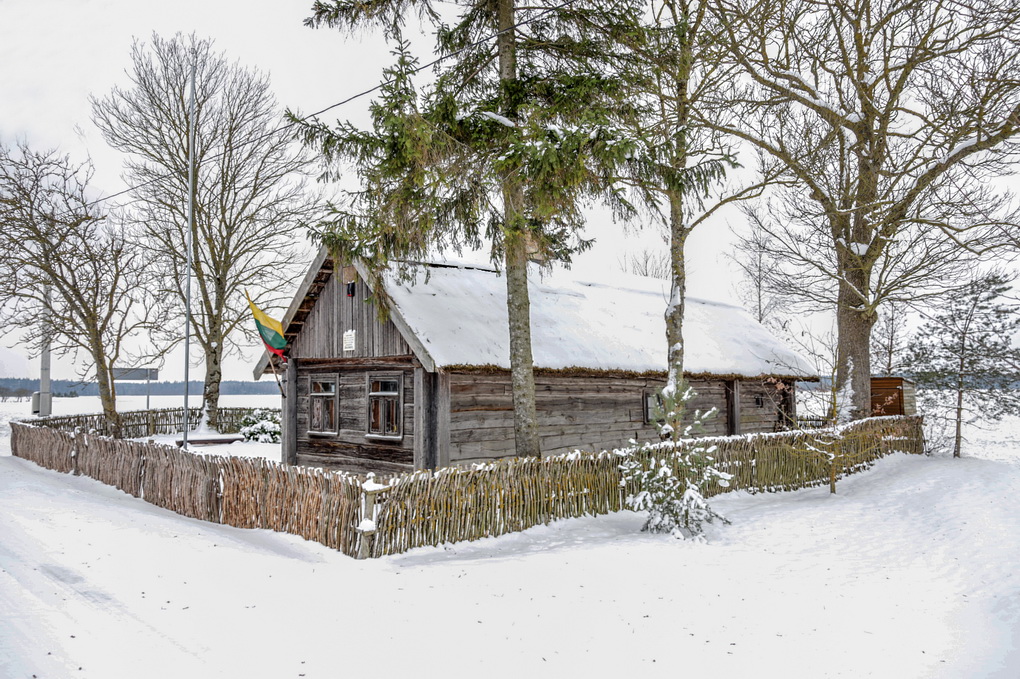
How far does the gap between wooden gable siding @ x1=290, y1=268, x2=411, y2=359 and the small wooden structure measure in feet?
64.8

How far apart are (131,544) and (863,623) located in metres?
8.87

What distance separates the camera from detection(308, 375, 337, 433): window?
54.4 ft

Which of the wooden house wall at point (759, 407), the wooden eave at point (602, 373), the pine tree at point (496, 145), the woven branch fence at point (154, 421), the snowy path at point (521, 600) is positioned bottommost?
the snowy path at point (521, 600)

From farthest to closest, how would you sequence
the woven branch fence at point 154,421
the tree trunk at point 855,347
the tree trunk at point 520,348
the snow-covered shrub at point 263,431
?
1. the woven branch fence at point 154,421
2. the snow-covered shrub at point 263,431
3. the tree trunk at point 855,347
4. the tree trunk at point 520,348

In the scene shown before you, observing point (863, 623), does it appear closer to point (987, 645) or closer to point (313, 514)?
point (987, 645)

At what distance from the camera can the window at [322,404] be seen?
54.4 ft

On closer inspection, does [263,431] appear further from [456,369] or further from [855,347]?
[855,347]

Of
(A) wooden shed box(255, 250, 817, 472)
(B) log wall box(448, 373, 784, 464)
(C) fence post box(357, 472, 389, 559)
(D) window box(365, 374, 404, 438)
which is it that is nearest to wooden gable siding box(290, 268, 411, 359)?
(A) wooden shed box(255, 250, 817, 472)

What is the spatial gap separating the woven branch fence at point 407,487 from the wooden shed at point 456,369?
4.89 feet

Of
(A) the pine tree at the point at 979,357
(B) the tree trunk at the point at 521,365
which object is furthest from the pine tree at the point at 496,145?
(A) the pine tree at the point at 979,357

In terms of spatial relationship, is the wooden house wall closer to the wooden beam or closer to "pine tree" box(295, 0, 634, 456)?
"pine tree" box(295, 0, 634, 456)

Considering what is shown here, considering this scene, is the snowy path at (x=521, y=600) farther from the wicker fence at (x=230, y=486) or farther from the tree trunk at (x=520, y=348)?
the tree trunk at (x=520, y=348)

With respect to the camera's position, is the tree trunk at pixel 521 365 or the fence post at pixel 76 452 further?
the fence post at pixel 76 452

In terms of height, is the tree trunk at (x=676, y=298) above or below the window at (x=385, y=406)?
above
